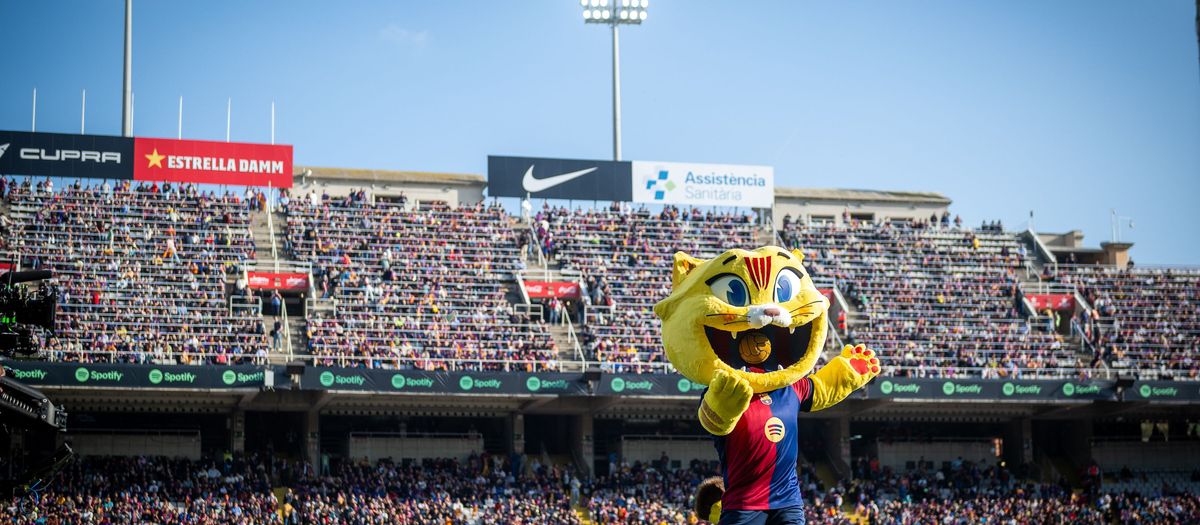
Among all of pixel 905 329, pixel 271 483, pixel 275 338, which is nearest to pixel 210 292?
pixel 275 338

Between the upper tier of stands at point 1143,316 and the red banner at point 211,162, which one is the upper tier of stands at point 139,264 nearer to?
the red banner at point 211,162

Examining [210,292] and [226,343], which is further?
[210,292]

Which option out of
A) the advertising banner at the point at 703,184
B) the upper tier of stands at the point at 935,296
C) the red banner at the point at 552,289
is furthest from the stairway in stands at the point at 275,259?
the upper tier of stands at the point at 935,296

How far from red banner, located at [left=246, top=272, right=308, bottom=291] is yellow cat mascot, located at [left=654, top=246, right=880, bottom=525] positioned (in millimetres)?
25041

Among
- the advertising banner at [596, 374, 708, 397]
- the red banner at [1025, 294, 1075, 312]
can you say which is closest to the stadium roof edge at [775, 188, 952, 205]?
the red banner at [1025, 294, 1075, 312]

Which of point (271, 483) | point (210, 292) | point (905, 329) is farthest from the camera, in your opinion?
point (905, 329)

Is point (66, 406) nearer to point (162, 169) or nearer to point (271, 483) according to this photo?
point (271, 483)

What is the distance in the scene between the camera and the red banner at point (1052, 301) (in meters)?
46.1

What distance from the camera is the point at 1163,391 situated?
40.1m

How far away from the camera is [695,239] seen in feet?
154

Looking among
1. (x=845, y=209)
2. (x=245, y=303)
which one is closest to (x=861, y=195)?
(x=845, y=209)

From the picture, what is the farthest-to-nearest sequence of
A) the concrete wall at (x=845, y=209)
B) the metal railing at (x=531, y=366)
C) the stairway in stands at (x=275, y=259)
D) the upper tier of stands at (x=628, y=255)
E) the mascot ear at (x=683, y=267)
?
1. the concrete wall at (x=845, y=209)
2. the upper tier of stands at (x=628, y=255)
3. the stairway in stands at (x=275, y=259)
4. the metal railing at (x=531, y=366)
5. the mascot ear at (x=683, y=267)

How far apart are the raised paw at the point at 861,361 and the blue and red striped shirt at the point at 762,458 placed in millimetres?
1118

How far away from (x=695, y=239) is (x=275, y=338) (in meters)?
14.7
